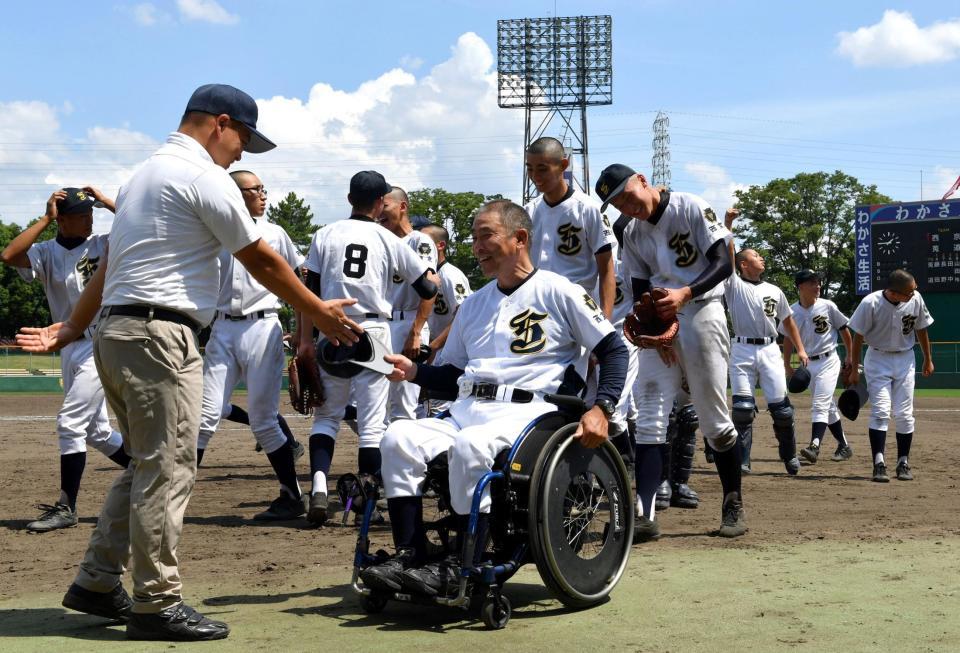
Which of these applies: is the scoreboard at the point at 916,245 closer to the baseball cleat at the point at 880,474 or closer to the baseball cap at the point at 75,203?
the baseball cleat at the point at 880,474

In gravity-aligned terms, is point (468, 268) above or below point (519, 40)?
below

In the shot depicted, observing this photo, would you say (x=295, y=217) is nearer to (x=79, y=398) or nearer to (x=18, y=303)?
(x=18, y=303)

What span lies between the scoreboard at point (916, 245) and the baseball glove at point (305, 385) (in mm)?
27047

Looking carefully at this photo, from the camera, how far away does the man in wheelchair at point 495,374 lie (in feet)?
14.0

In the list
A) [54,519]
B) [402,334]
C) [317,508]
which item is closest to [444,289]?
[402,334]

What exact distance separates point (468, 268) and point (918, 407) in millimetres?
51809

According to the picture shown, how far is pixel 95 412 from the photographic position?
7.10m

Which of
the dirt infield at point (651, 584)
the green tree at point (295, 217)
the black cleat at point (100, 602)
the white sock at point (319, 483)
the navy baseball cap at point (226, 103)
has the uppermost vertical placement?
the green tree at point (295, 217)

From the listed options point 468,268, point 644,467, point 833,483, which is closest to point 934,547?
point 644,467

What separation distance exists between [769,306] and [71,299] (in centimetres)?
732

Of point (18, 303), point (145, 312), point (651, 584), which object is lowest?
point (651, 584)

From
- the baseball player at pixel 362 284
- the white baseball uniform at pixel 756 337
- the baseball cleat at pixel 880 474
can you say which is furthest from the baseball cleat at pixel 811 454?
the baseball player at pixel 362 284

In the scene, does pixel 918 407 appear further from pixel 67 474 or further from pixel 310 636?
pixel 310 636

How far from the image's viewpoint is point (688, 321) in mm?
6324
